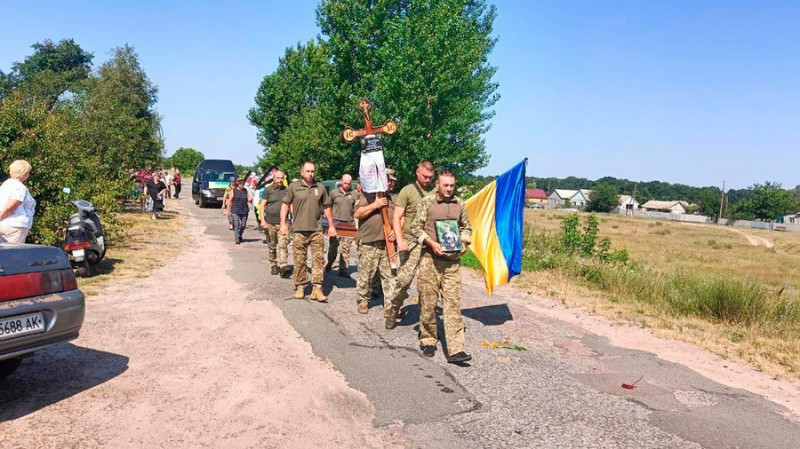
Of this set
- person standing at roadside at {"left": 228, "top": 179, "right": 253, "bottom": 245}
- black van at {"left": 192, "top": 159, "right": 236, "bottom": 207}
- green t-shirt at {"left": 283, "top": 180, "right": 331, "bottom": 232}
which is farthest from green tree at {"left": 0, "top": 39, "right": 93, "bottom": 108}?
green t-shirt at {"left": 283, "top": 180, "right": 331, "bottom": 232}

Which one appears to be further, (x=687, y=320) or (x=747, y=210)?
(x=747, y=210)

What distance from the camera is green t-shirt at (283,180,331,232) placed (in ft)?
27.7

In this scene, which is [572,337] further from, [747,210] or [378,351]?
[747,210]

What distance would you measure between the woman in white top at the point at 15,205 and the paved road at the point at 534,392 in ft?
10.8

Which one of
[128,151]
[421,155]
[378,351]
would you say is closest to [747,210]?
[421,155]

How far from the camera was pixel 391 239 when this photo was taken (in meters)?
7.64

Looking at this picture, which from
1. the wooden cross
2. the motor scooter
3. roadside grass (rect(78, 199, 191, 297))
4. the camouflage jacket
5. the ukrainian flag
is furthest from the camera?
roadside grass (rect(78, 199, 191, 297))

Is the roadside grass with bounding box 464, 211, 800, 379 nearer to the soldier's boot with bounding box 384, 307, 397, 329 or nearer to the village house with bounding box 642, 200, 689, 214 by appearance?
the soldier's boot with bounding box 384, 307, 397, 329

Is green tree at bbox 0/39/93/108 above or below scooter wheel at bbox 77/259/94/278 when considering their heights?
above

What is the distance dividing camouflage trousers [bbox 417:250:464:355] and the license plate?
3435 mm

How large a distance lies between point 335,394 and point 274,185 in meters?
7.51

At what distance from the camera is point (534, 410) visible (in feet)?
15.6

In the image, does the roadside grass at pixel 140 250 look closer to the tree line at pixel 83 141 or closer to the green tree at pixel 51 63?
the tree line at pixel 83 141

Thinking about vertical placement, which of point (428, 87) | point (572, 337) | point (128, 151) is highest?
point (428, 87)
